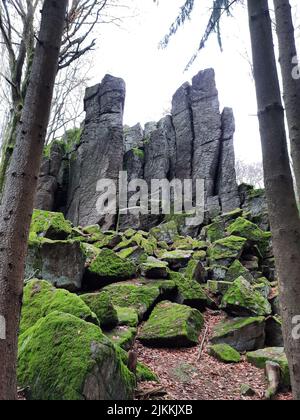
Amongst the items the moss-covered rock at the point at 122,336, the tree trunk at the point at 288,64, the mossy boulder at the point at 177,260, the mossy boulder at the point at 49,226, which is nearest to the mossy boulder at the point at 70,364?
the moss-covered rock at the point at 122,336

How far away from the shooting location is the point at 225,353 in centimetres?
618

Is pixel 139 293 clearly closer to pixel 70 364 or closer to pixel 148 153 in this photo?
pixel 70 364

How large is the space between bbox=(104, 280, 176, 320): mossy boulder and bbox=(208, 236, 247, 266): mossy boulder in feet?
8.60

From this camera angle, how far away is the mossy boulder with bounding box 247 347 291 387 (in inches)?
207

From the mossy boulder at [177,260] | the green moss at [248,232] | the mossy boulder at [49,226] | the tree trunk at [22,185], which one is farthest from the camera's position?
the green moss at [248,232]

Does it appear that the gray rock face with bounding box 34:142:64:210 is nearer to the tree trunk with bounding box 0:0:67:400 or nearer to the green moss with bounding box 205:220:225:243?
the green moss with bounding box 205:220:225:243

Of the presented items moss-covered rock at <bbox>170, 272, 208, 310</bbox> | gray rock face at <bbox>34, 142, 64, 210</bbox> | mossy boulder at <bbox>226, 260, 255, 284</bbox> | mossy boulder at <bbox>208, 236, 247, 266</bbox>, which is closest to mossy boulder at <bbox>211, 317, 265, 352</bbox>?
moss-covered rock at <bbox>170, 272, 208, 310</bbox>

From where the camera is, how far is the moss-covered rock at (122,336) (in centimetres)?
525

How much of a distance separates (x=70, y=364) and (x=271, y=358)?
3.70 metres

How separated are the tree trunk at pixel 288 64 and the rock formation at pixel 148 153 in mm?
13241

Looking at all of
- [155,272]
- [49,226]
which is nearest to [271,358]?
[155,272]

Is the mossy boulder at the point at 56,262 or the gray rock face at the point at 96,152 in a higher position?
the gray rock face at the point at 96,152

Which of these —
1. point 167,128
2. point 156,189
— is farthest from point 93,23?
point 167,128

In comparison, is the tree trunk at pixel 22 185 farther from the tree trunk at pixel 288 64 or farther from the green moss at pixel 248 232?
the green moss at pixel 248 232
